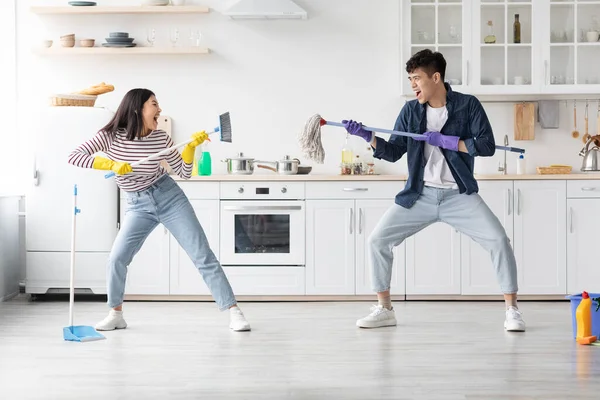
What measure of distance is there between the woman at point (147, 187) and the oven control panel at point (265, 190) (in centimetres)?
120

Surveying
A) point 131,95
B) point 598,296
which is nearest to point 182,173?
point 131,95

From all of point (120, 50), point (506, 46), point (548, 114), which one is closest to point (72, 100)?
point (120, 50)

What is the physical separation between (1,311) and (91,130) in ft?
4.38

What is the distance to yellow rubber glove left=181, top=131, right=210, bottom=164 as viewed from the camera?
430 cm

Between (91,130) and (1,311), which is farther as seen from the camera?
(91,130)

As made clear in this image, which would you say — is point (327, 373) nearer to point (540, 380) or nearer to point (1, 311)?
point (540, 380)

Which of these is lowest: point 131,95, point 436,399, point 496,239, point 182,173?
point 436,399

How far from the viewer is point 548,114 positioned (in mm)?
6145

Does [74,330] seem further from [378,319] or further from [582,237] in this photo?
[582,237]

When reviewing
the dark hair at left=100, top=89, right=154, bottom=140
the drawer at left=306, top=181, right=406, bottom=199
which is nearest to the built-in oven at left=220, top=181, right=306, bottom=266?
the drawer at left=306, top=181, right=406, bottom=199

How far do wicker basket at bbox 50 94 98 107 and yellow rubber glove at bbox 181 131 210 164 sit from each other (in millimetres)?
1645

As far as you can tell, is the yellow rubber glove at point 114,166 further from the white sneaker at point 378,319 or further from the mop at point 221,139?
the white sneaker at point 378,319

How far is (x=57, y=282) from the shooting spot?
571 cm

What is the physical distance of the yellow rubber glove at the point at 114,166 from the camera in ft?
13.6
